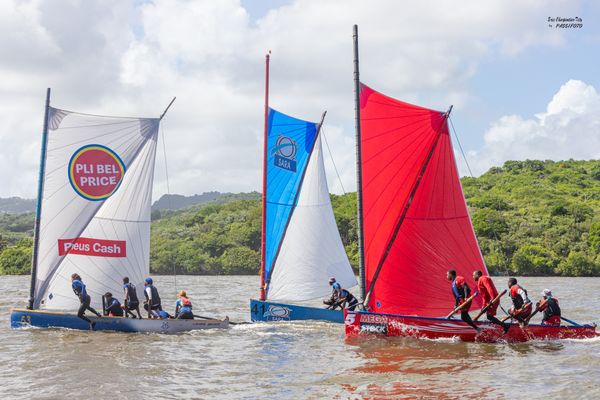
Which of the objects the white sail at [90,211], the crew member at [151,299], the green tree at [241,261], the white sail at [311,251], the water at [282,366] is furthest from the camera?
the green tree at [241,261]

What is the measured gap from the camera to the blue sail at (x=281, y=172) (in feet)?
98.6

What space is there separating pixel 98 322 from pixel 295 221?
370 inches

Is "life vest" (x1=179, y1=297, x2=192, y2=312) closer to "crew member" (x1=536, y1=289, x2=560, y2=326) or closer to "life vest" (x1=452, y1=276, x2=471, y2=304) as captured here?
"life vest" (x1=452, y1=276, x2=471, y2=304)

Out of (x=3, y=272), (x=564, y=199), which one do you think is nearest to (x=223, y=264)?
(x=3, y=272)

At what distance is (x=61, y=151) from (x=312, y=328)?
11834 mm

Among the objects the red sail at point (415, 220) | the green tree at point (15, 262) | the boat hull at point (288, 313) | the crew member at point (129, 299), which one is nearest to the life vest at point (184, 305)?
the crew member at point (129, 299)

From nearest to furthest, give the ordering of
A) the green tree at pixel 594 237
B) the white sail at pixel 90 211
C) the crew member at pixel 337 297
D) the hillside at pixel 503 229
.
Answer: the white sail at pixel 90 211
the crew member at pixel 337 297
the green tree at pixel 594 237
the hillside at pixel 503 229

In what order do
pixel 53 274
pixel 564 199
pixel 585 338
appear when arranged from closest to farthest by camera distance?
pixel 585 338 < pixel 53 274 < pixel 564 199

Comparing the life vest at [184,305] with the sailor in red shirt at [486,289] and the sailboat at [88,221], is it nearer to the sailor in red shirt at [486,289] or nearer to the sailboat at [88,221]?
the sailboat at [88,221]

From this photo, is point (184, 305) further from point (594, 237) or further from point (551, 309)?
point (594, 237)

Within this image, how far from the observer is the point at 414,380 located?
1736 centimetres

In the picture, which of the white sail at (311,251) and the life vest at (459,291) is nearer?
the life vest at (459,291)

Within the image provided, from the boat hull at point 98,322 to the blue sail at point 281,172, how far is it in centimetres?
626

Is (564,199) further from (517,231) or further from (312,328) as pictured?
(312,328)
